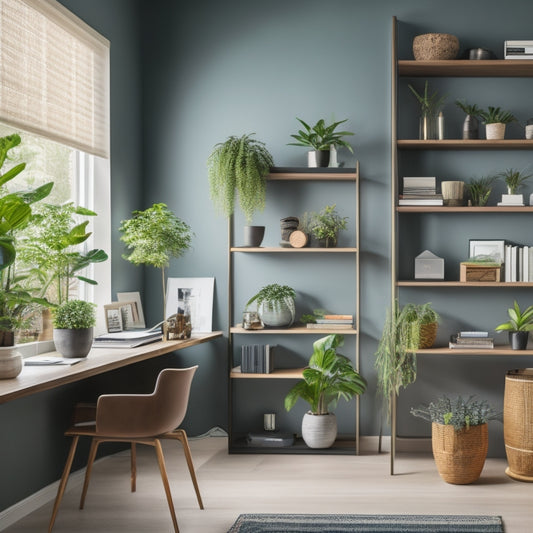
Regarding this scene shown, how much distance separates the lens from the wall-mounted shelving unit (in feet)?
14.8

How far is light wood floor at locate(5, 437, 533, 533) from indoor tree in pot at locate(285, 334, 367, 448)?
6.5 inches

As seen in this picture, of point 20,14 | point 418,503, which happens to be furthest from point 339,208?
point 20,14

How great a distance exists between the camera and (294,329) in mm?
4543

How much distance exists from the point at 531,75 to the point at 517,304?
61.0 inches

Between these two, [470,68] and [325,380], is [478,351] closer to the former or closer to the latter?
[325,380]

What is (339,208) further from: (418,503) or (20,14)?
(20,14)

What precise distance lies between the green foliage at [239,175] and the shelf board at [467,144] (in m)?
0.93

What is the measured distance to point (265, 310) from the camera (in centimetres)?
457

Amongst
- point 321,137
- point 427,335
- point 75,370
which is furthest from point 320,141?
point 75,370

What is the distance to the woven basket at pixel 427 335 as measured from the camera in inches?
173

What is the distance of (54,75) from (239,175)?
1278mm

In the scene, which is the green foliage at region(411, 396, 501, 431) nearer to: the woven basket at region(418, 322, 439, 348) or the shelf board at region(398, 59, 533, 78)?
the woven basket at region(418, 322, 439, 348)

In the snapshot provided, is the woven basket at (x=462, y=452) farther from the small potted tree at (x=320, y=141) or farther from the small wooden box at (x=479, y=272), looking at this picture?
the small potted tree at (x=320, y=141)

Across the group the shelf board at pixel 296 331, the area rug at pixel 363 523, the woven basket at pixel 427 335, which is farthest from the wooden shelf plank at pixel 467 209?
the area rug at pixel 363 523
